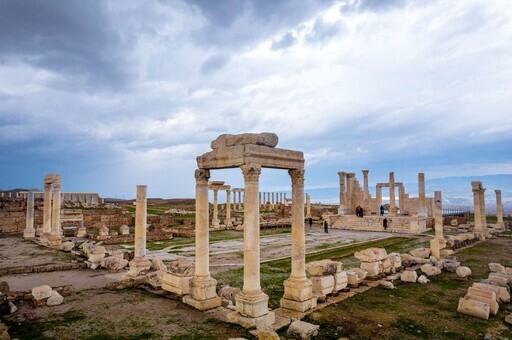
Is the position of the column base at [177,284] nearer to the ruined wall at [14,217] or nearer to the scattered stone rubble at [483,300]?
the scattered stone rubble at [483,300]

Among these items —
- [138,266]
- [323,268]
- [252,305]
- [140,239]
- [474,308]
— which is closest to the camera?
[252,305]

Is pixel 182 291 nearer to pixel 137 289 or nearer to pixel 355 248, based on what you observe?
pixel 137 289

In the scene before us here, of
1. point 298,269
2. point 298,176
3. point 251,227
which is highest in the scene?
point 298,176

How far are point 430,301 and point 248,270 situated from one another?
5.96 meters

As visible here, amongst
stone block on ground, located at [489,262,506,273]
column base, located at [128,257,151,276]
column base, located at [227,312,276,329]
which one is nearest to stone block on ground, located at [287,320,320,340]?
column base, located at [227,312,276,329]

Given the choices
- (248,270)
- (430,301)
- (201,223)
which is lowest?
(430,301)

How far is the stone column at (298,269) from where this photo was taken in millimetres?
8922

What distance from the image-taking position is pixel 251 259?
8195 millimetres

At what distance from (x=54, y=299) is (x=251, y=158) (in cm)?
700

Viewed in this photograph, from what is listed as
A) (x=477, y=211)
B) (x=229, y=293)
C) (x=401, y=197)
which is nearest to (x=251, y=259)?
(x=229, y=293)

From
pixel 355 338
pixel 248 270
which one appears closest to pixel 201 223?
pixel 248 270

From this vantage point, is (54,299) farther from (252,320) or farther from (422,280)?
(422,280)

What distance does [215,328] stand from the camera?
771 cm

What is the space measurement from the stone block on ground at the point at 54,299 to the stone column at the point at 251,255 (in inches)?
210
